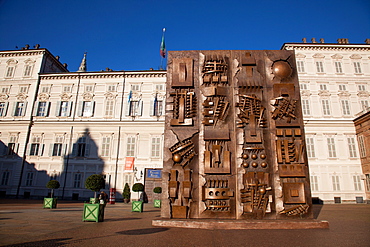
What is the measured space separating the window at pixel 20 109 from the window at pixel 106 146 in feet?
36.5

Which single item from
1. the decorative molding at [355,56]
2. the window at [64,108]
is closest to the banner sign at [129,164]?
the window at [64,108]

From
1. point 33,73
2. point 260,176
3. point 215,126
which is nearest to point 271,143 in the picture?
point 260,176

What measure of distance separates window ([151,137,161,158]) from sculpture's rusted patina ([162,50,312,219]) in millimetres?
19074

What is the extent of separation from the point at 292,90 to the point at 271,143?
227cm

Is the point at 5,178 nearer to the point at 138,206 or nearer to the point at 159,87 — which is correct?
the point at 159,87

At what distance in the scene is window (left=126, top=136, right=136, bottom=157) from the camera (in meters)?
28.5

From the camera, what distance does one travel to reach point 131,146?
28703mm

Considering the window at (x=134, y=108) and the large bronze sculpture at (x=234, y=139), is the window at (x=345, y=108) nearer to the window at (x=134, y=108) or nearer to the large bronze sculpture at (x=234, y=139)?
the large bronze sculpture at (x=234, y=139)

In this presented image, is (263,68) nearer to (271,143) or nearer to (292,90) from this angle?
(292,90)

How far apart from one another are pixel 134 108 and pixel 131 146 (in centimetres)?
467

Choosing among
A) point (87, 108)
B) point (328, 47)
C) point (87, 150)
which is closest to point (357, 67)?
point (328, 47)

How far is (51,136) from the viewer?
1175 inches

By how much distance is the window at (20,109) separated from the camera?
101 ft

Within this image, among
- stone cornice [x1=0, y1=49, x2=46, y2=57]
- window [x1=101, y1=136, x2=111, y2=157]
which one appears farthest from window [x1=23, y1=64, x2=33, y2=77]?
window [x1=101, y1=136, x2=111, y2=157]
